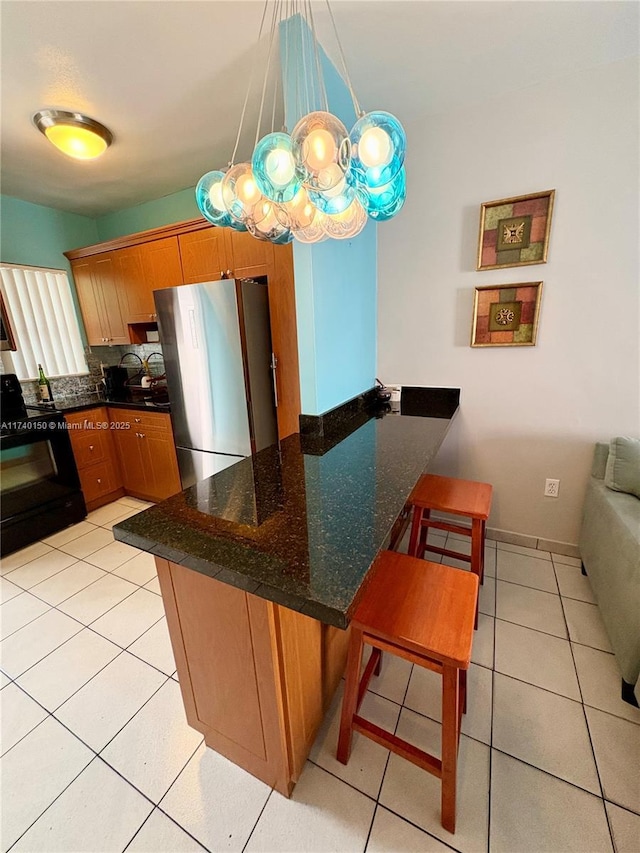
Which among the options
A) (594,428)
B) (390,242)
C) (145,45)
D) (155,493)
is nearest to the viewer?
(145,45)

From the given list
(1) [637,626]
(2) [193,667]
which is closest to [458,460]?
(1) [637,626]

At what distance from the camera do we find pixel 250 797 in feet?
3.43

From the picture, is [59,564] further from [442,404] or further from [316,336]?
[442,404]

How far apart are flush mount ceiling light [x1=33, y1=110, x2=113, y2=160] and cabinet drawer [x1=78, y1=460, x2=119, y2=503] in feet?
7.34

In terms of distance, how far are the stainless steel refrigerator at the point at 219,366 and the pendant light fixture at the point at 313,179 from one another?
2.79ft

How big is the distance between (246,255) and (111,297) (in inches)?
62.4

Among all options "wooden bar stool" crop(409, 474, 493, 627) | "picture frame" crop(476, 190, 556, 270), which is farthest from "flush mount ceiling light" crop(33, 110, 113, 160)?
"wooden bar stool" crop(409, 474, 493, 627)

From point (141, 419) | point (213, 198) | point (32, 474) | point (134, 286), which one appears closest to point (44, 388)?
point (32, 474)

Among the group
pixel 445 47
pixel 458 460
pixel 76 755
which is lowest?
pixel 76 755

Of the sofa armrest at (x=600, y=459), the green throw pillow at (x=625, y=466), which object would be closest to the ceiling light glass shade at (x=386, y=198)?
the green throw pillow at (x=625, y=466)

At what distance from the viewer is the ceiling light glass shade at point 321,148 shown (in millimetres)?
772

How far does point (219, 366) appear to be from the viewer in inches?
82.1

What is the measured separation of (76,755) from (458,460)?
2.30 m

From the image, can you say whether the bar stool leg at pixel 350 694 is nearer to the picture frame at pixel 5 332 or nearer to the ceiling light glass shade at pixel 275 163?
the ceiling light glass shade at pixel 275 163
